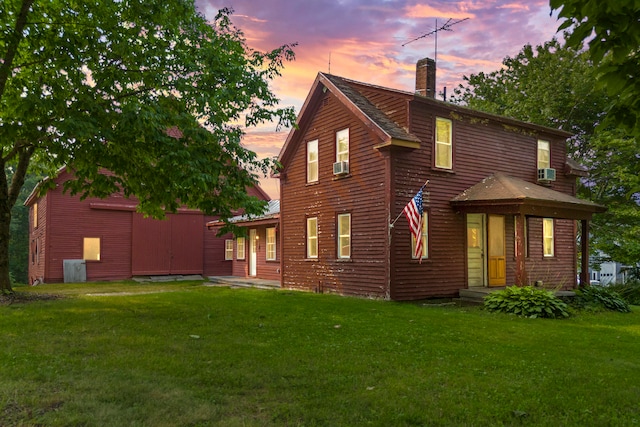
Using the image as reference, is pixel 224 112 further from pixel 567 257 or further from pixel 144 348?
pixel 567 257

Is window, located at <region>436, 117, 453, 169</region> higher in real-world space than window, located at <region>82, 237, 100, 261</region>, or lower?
higher

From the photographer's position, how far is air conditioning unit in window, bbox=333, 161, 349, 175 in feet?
52.1

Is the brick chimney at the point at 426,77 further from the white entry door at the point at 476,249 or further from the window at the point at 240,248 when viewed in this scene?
the window at the point at 240,248

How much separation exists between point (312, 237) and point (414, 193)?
471 centimetres

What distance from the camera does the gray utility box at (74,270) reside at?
2425cm

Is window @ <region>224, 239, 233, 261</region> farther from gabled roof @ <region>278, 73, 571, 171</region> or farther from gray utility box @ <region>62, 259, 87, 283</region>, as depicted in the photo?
gabled roof @ <region>278, 73, 571, 171</region>

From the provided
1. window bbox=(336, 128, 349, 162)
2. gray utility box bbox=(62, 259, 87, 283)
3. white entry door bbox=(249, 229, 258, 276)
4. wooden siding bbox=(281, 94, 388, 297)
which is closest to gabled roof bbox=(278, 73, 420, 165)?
wooden siding bbox=(281, 94, 388, 297)

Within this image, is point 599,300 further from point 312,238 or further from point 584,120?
point 584,120

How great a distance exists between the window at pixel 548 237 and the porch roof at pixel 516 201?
2917 mm

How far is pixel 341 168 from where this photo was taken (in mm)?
15945

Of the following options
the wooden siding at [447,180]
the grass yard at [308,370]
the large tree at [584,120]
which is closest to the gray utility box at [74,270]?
the grass yard at [308,370]

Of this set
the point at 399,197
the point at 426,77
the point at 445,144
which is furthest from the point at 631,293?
the point at 426,77

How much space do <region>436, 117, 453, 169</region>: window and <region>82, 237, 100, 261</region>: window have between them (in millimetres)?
18734

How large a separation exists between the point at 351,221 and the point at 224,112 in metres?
5.51
